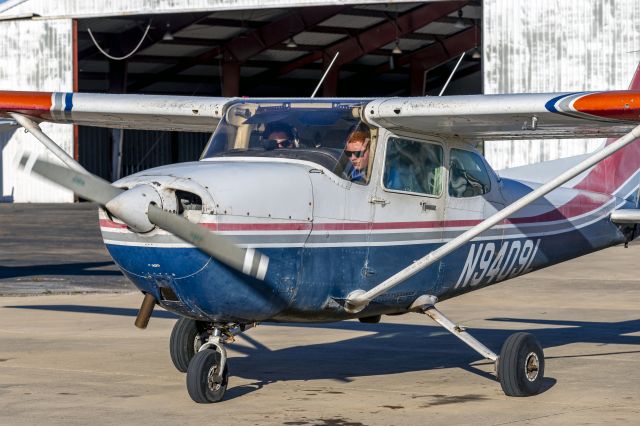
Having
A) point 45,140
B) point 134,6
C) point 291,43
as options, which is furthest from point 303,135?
point 291,43

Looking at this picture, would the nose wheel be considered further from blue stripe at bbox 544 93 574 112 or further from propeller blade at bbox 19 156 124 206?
blue stripe at bbox 544 93 574 112

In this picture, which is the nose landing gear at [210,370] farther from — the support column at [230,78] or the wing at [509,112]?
the support column at [230,78]

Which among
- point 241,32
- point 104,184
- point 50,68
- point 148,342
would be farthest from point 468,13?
point 104,184

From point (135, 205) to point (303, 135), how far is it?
1724 mm

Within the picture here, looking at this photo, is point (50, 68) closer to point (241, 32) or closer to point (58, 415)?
point (241, 32)

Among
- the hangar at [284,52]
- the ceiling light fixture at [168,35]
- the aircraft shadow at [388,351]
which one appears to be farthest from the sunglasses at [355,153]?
the ceiling light fixture at [168,35]

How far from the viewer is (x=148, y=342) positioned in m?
11.8

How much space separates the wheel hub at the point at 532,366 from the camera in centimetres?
918

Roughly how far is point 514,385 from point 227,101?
3086mm

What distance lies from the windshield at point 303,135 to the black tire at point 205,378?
1.44 metres

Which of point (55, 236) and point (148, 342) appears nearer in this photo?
point (148, 342)

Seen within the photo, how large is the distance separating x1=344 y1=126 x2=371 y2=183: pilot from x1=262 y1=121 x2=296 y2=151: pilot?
41cm

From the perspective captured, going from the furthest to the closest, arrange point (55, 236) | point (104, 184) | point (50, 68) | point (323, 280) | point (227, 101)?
point (50, 68) < point (55, 236) < point (227, 101) < point (323, 280) < point (104, 184)

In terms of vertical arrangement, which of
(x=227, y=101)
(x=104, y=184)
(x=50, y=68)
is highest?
(x=50, y=68)
